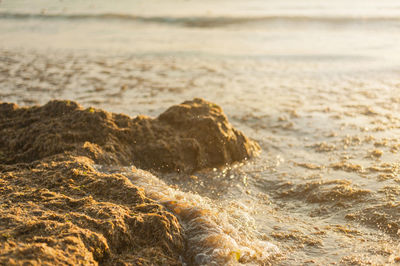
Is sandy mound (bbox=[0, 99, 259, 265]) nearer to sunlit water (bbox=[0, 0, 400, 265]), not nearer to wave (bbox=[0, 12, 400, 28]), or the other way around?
sunlit water (bbox=[0, 0, 400, 265])

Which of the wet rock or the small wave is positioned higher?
the wet rock

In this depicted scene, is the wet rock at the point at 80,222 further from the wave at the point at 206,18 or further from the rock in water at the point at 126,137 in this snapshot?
the wave at the point at 206,18

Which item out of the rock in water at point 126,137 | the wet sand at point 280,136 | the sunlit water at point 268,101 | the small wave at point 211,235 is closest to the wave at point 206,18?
the sunlit water at point 268,101

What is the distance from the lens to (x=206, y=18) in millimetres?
19828

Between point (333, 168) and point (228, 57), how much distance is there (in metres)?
6.82

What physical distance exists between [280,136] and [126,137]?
2363 millimetres

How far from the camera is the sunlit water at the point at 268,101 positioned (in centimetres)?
330

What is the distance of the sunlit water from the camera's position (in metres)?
3.30

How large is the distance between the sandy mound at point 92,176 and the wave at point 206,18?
14.1 m

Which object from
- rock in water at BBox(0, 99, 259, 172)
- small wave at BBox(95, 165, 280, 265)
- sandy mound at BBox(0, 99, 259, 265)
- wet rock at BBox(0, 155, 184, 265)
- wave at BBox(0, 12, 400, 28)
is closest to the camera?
wet rock at BBox(0, 155, 184, 265)

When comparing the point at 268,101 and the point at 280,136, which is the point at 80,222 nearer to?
the point at 280,136

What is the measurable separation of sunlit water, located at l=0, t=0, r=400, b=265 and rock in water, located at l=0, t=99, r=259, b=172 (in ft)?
0.74

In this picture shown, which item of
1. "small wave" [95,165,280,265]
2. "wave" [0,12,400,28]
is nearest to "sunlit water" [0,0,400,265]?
"small wave" [95,165,280,265]

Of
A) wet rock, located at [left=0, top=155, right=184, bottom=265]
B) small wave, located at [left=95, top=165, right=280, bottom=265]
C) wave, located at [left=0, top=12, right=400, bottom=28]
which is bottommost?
small wave, located at [left=95, top=165, right=280, bottom=265]
